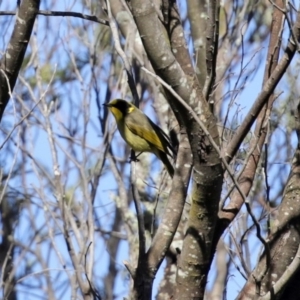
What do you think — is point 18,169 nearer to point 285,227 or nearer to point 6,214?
point 6,214

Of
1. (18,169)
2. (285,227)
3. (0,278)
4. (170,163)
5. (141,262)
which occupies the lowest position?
(141,262)

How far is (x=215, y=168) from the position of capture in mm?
2404

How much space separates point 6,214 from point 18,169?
17.1 inches

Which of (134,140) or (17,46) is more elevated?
(134,140)

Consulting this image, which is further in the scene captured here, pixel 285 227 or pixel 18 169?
pixel 18 169

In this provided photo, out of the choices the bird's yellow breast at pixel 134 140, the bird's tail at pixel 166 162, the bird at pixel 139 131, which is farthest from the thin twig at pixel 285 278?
the bird's yellow breast at pixel 134 140

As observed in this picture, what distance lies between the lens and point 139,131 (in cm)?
593

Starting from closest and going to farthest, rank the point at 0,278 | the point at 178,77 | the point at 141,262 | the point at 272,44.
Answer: the point at 178,77
the point at 141,262
the point at 272,44
the point at 0,278

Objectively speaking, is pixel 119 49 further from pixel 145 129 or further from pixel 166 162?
pixel 145 129

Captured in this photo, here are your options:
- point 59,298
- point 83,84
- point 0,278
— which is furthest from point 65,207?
point 59,298

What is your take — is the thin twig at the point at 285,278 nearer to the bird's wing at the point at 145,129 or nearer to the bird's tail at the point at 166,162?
the bird's tail at the point at 166,162

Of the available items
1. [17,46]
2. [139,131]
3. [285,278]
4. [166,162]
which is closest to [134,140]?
[139,131]

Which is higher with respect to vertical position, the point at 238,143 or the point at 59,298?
the point at 59,298

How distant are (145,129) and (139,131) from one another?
0.07m
